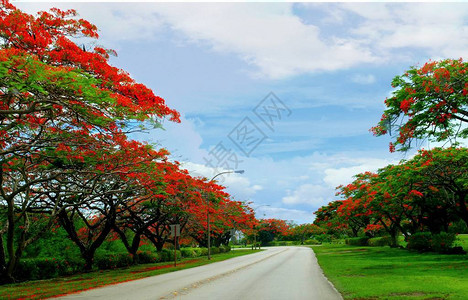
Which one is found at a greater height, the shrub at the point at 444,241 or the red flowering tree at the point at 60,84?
the red flowering tree at the point at 60,84

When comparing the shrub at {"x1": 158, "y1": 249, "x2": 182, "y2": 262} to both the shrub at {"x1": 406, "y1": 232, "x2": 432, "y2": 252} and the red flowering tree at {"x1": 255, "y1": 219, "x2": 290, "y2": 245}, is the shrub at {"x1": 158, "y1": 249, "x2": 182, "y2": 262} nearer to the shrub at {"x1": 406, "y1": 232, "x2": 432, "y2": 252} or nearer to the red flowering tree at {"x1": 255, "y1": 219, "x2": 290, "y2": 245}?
the shrub at {"x1": 406, "y1": 232, "x2": 432, "y2": 252}

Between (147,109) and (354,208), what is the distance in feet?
98.1

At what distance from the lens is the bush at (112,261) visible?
28094mm

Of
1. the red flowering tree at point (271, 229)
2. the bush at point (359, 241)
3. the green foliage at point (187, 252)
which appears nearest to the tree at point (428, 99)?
the green foliage at point (187, 252)

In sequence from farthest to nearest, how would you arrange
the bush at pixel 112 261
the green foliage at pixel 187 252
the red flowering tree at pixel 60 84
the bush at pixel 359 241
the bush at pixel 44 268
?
the bush at pixel 359 241, the green foliage at pixel 187 252, the bush at pixel 112 261, the bush at pixel 44 268, the red flowering tree at pixel 60 84

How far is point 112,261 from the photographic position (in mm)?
29031

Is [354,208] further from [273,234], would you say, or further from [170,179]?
[273,234]

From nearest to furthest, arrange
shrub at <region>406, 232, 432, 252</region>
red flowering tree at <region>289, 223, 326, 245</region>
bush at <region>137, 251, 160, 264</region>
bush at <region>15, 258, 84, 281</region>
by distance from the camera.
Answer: bush at <region>15, 258, 84, 281</region>, shrub at <region>406, 232, 432, 252</region>, bush at <region>137, 251, 160, 264</region>, red flowering tree at <region>289, 223, 326, 245</region>

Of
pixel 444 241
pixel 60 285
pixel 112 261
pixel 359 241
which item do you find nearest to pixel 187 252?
pixel 112 261

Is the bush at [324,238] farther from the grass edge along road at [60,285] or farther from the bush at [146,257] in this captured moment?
the grass edge along road at [60,285]

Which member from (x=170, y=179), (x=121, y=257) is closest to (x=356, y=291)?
(x=170, y=179)

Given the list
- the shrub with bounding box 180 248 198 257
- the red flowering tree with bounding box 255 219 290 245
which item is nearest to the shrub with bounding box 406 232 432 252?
the shrub with bounding box 180 248 198 257

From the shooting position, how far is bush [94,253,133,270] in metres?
28.1

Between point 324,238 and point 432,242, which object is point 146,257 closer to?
point 432,242
